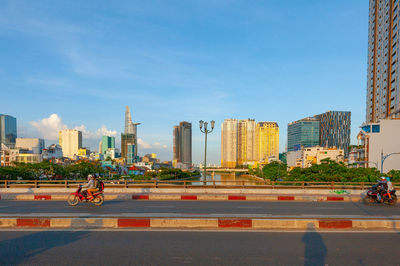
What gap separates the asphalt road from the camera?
228 inches

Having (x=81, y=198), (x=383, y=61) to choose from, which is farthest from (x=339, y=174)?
(x=383, y=61)

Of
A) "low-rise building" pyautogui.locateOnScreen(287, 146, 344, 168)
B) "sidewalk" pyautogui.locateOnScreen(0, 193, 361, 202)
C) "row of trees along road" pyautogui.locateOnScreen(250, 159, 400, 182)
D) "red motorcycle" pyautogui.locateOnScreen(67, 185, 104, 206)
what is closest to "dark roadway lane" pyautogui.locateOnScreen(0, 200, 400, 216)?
"red motorcycle" pyautogui.locateOnScreen(67, 185, 104, 206)

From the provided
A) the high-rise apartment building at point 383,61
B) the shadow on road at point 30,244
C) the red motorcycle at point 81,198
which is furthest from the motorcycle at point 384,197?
the high-rise apartment building at point 383,61

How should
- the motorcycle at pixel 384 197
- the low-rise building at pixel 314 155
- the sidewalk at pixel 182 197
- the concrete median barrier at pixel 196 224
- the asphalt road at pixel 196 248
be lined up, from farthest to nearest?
the low-rise building at pixel 314 155
the sidewalk at pixel 182 197
the motorcycle at pixel 384 197
the concrete median barrier at pixel 196 224
the asphalt road at pixel 196 248

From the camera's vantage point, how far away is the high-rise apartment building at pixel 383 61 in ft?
207

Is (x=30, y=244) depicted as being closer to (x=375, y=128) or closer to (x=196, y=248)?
(x=196, y=248)

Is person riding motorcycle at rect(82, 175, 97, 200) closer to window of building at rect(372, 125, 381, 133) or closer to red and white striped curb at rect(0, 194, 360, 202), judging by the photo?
red and white striped curb at rect(0, 194, 360, 202)

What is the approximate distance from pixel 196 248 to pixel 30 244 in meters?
4.12

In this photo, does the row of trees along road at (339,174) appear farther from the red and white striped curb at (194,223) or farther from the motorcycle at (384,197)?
the red and white striped curb at (194,223)

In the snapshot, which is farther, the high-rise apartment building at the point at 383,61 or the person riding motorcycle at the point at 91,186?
the high-rise apartment building at the point at 383,61

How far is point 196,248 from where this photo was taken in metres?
6.58

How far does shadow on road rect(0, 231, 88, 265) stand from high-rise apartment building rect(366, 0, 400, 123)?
230 ft

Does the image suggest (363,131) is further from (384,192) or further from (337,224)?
(337,224)

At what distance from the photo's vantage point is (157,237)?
24.6 ft
